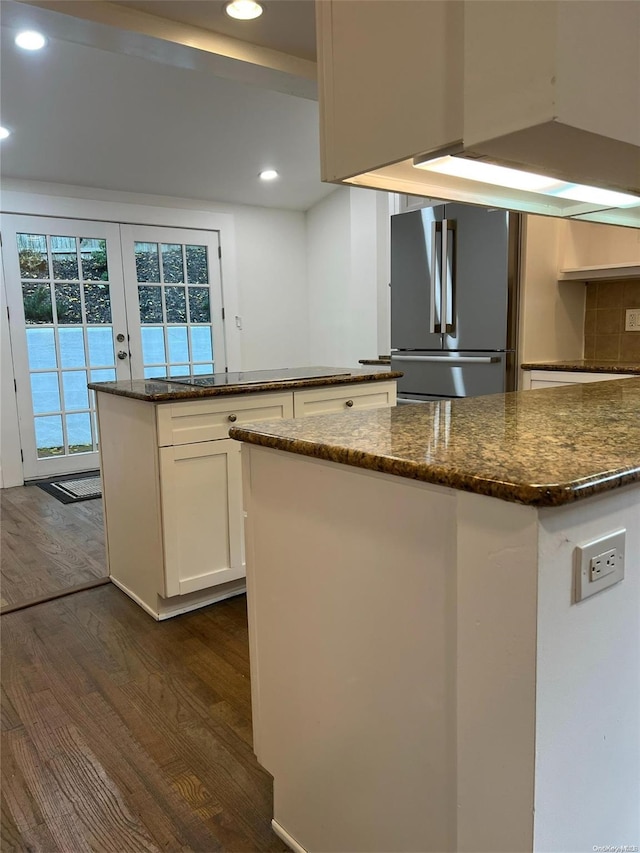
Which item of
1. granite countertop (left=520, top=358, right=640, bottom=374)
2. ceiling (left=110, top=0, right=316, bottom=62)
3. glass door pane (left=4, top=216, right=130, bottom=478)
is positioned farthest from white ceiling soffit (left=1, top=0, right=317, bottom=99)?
glass door pane (left=4, top=216, right=130, bottom=478)

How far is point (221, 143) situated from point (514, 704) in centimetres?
443

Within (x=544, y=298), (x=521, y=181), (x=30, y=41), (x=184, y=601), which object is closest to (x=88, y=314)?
(x=30, y=41)

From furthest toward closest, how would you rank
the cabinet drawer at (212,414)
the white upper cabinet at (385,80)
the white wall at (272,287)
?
the white wall at (272,287), the cabinet drawer at (212,414), the white upper cabinet at (385,80)

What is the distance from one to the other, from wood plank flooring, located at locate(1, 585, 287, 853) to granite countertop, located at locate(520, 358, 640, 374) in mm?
1982

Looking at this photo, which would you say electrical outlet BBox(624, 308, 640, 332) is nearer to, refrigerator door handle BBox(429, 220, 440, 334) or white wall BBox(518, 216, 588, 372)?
white wall BBox(518, 216, 588, 372)

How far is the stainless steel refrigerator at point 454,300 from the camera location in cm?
329

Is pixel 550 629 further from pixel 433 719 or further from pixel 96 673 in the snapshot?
pixel 96 673

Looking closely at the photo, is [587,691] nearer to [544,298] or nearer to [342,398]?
[342,398]

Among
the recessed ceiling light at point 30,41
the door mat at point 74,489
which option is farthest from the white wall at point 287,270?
the recessed ceiling light at point 30,41

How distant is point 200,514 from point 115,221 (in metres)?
3.40

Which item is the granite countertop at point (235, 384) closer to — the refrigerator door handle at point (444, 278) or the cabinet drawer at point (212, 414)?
the cabinet drawer at point (212, 414)

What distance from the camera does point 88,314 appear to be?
4883 mm

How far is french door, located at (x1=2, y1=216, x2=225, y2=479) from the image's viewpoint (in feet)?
15.1

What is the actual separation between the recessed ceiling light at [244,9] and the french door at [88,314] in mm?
2781
